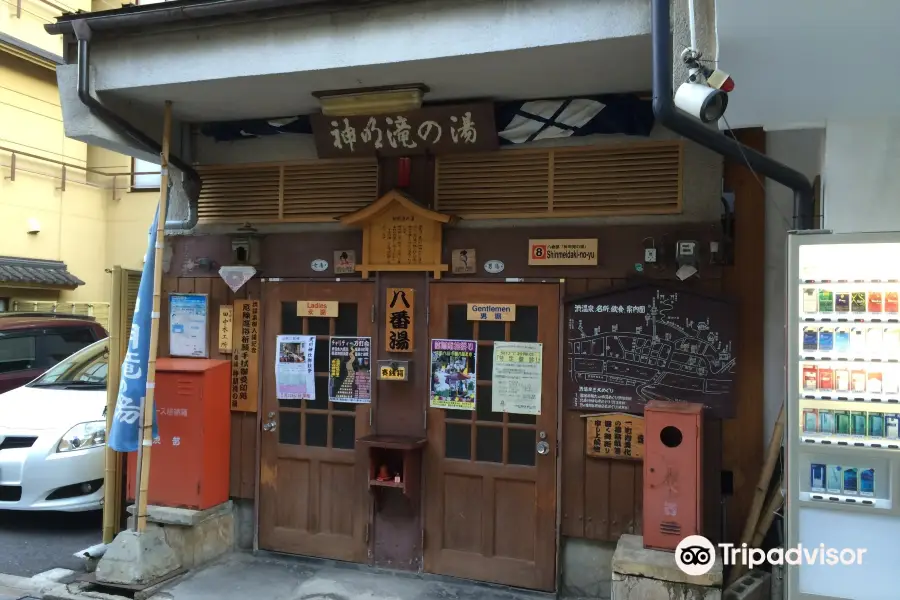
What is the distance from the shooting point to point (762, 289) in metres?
5.01

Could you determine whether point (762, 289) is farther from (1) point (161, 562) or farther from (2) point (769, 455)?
(1) point (161, 562)

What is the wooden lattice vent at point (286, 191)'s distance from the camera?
6078mm

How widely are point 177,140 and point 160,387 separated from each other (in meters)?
2.42

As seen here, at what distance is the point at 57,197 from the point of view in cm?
1416

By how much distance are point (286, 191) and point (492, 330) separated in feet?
7.88

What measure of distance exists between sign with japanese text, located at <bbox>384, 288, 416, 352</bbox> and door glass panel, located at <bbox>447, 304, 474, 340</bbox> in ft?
1.07

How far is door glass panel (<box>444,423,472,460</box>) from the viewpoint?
18.6 ft

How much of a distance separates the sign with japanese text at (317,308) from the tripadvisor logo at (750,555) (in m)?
3.45

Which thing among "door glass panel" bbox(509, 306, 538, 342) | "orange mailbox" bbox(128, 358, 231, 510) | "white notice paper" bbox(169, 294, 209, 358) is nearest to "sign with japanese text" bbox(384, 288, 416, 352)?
"door glass panel" bbox(509, 306, 538, 342)

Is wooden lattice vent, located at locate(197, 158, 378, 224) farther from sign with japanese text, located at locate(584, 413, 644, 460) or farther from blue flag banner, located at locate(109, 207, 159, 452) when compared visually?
sign with japanese text, located at locate(584, 413, 644, 460)

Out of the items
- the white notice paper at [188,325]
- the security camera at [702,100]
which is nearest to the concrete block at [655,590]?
the security camera at [702,100]

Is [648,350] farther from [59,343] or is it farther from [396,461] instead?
[59,343]

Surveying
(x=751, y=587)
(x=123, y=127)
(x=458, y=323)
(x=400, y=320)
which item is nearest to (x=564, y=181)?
(x=458, y=323)

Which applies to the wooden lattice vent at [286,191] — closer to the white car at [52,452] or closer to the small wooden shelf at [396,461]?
the small wooden shelf at [396,461]
